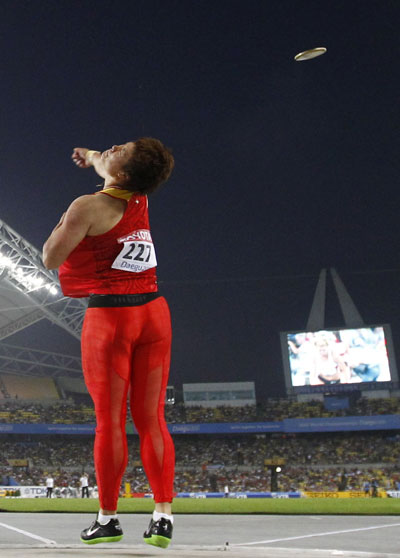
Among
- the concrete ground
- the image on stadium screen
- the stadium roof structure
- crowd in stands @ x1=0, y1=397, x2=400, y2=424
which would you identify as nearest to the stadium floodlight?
the stadium roof structure

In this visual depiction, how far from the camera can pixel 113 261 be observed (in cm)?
358

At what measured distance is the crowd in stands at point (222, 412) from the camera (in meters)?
42.8

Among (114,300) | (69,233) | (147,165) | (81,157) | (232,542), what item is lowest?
(232,542)

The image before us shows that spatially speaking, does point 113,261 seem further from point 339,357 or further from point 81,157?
point 339,357

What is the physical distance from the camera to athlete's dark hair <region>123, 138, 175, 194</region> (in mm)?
3604

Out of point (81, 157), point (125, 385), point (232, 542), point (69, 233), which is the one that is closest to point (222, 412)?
point (232, 542)

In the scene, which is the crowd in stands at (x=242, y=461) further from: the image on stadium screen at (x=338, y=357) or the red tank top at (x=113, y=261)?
the red tank top at (x=113, y=261)

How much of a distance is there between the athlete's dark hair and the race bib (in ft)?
1.03

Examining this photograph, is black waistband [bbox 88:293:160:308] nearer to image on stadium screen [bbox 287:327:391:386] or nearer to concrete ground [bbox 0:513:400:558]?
concrete ground [bbox 0:513:400:558]

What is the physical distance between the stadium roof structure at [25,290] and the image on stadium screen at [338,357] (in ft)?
55.6

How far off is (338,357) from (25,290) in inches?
961

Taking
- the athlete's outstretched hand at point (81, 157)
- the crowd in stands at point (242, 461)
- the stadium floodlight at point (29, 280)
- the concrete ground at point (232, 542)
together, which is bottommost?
the crowd in stands at point (242, 461)

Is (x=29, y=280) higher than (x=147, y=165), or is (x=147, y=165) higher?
(x=29, y=280)

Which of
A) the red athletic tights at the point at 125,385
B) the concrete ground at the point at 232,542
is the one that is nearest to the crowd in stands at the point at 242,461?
the concrete ground at the point at 232,542
